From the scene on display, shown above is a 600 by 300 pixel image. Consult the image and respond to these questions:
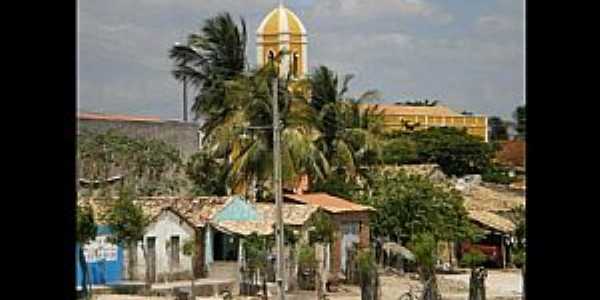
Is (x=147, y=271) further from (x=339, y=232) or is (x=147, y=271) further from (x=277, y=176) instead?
(x=339, y=232)

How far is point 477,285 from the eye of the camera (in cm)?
488

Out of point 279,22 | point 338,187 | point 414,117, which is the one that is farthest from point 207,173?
point 279,22

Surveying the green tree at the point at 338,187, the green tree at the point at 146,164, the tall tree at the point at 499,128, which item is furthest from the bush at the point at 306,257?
the tall tree at the point at 499,128

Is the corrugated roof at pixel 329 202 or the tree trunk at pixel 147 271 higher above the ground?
the corrugated roof at pixel 329 202

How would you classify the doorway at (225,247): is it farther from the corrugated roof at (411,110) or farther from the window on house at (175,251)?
the corrugated roof at (411,110)

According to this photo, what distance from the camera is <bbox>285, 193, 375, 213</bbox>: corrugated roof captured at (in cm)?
589

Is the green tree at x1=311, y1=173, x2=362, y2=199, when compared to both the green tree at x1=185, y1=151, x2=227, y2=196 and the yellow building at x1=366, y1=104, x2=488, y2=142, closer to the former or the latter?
the yellow building at x1=366, y1=104, x2=488, y2=142

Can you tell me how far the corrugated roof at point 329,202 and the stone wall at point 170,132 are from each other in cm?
77

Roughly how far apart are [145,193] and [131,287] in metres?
1.36

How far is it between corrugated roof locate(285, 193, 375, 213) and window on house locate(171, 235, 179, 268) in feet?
2.56

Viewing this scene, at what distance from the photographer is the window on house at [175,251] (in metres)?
5.40
